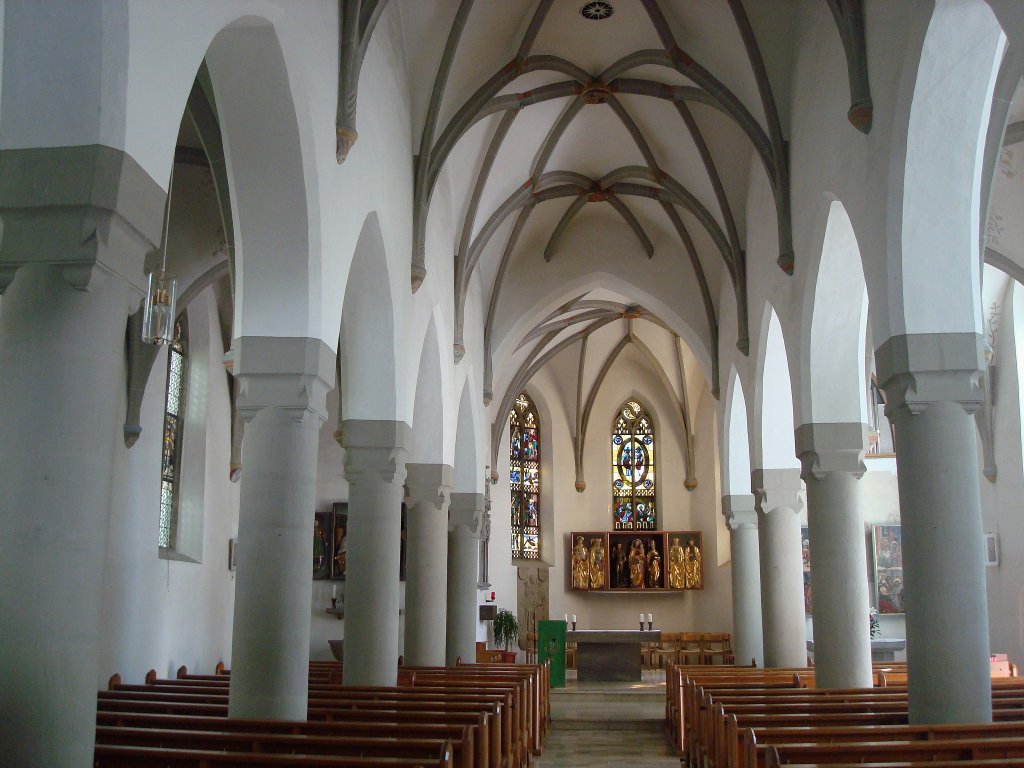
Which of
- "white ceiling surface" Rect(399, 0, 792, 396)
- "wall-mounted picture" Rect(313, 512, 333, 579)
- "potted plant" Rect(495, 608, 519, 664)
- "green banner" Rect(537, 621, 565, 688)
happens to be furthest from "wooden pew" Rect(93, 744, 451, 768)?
"potted plant" Rect(495, 608, 519, 664)

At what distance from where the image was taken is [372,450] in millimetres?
11234

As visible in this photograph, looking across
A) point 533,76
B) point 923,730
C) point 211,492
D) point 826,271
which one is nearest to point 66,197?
point 923,730

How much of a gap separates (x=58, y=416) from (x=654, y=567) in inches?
934

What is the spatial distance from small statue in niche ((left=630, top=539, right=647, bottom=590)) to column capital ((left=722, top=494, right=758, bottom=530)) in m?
8.78

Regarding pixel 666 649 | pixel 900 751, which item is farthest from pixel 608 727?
pixel 666 649

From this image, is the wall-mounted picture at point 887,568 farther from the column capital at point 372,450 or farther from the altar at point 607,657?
the column capital at point 372,450

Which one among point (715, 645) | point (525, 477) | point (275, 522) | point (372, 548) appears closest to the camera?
point (275, 522)

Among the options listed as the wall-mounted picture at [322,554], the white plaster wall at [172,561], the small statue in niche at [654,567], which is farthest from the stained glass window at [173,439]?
the small statue in niche at [654,567]

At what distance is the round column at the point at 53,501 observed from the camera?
13.7ft

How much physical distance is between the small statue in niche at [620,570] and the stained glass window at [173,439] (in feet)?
46.1

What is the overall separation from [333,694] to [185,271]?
7.11m

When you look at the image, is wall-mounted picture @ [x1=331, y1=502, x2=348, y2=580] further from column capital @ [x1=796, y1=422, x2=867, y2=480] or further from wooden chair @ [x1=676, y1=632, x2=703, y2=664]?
column capital @ [x1=796, y1=422, x2=867, y2=480]

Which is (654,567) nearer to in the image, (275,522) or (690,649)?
(690,649)

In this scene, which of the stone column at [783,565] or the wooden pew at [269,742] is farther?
the stone column at [783,565]
